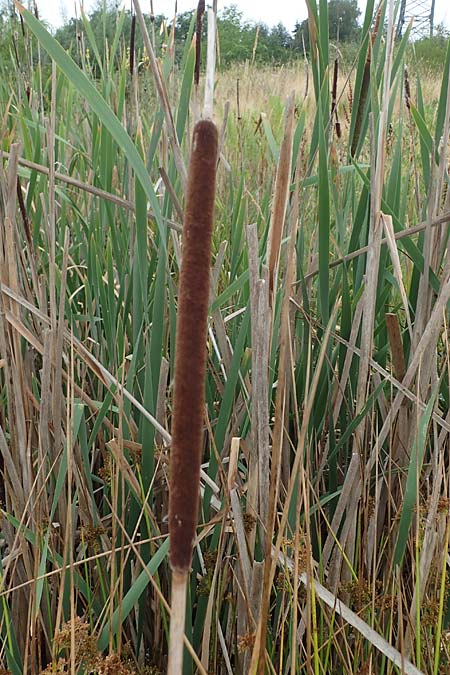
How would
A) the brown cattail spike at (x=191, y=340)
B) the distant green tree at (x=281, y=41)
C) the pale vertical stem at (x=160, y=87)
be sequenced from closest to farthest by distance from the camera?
the brown cattail spike at (x=191, y=340), the pale vertical stem at (x=160, y=87), the distant green tree at (x=281, y=41)

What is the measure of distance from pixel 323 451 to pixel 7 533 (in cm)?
40

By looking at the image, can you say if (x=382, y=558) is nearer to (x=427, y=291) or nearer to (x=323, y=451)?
(x=323, y=451)

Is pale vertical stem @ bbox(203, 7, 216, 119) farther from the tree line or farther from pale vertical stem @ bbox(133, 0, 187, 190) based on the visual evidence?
→ the tree line

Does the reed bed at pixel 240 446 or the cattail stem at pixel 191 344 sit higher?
the cattail stem at pixel 191 344

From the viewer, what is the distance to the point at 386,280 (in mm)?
880

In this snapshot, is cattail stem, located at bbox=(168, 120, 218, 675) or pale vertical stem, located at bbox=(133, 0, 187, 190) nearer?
cattail stem, located at bbox=(168, 120, 218, 675)

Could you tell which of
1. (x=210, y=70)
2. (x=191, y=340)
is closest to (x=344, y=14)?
(x=210, y=70)

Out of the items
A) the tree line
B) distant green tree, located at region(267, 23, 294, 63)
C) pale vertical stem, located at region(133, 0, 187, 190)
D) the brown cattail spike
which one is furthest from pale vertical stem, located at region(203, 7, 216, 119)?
distant green tree, located at region(267, 23, 294, 63)

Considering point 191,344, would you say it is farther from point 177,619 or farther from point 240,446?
point 240,446

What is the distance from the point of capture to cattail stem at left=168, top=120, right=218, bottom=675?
0.23m

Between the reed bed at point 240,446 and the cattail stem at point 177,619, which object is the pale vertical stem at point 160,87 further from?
the cattail stem at point 177,619

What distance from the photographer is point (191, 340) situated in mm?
242

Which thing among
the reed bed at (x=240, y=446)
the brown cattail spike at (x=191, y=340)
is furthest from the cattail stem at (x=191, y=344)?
the reed bed at (x=240, y=446)

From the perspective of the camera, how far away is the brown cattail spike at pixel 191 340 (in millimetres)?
235
